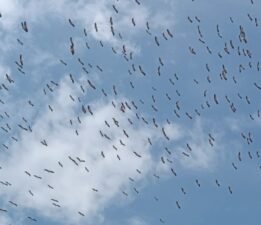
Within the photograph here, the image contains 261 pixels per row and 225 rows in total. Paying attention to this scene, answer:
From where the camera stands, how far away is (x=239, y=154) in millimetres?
98062

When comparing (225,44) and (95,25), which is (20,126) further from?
(225,44)

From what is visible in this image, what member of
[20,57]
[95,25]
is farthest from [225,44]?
[20,57]

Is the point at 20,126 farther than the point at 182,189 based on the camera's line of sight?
Yes

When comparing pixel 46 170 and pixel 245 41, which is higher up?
pixel 245 41

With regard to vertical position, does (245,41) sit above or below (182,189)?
above

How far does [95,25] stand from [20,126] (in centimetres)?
2392

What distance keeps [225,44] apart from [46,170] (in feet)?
91.1

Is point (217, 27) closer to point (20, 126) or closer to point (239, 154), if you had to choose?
point (239, 154)

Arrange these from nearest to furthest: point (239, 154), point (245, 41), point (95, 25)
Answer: point (95, 25), point (245, 41), point (239, 154)

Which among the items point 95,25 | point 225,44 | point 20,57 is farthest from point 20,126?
point 225,44

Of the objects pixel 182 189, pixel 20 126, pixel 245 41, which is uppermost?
pixel 245 41

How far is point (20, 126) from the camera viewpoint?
10162cm

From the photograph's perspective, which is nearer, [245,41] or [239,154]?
[245,41]

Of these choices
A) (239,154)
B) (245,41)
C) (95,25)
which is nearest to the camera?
(95,25)
